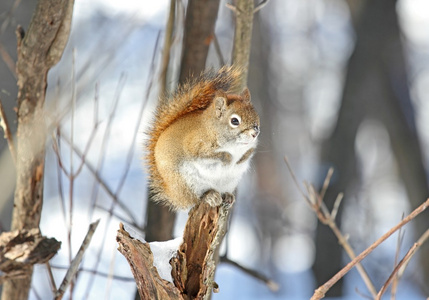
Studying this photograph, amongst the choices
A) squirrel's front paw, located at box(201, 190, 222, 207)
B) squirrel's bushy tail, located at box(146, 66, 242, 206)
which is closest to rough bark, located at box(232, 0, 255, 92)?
squirrel's bushy tail, located at box(146, 66, 242, 206)

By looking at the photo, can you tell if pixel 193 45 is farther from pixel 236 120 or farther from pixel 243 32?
pixel 236 120

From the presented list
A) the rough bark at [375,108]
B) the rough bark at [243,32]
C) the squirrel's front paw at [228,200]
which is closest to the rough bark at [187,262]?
the squirrel's front paw at [228,200]

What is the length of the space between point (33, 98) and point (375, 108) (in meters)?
3.90

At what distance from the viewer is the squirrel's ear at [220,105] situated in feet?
5.29

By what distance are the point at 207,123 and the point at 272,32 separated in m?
6.01

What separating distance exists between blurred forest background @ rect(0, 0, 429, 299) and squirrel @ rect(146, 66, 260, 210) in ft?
2.82

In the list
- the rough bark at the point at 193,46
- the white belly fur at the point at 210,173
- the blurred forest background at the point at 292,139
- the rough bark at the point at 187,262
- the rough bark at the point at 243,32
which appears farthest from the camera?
the blurred forest background at the point at 292,139

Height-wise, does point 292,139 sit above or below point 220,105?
above

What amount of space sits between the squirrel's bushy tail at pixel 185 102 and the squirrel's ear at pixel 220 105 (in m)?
0.07

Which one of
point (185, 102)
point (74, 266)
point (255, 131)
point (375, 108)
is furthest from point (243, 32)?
point (375, 108)

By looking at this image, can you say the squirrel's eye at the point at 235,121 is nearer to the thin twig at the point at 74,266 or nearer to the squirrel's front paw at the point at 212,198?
the squirrel's front paw at the point at 212,198

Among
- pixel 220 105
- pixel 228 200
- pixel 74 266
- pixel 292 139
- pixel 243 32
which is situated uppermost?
pixel 292 139

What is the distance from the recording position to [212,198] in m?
1.58

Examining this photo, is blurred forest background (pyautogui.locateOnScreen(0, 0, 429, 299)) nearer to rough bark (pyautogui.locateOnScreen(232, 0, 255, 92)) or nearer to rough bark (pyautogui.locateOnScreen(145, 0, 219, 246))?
rough bark (pyautogui.locateOnScreen(145, 0, 219, 246))
